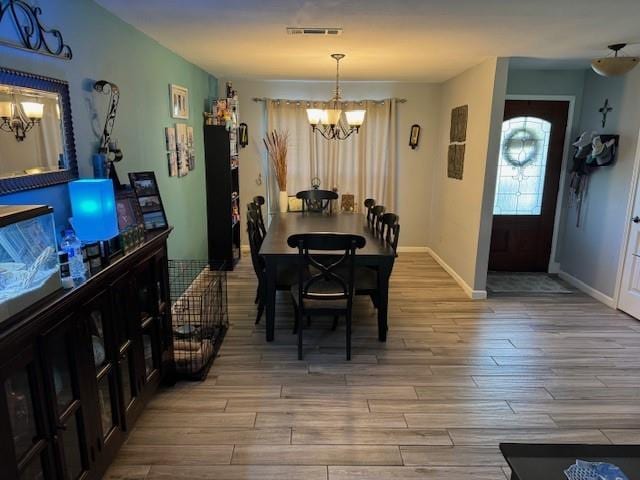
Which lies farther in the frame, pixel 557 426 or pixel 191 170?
pixel 191 170

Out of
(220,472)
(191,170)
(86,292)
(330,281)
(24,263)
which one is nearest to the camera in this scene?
(24,263)

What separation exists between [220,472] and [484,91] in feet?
13.0

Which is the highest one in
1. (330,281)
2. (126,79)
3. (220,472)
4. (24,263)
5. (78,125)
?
(126,79)

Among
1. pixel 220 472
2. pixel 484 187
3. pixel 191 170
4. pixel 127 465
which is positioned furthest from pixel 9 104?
pixel 484 187

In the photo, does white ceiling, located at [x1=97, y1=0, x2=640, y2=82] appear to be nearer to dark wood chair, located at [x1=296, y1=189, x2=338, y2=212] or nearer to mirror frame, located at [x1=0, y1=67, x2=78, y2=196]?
mirror frame, located at [x1=0, y1=67, x2=78, y2=196]

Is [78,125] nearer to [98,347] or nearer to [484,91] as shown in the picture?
[98,347]

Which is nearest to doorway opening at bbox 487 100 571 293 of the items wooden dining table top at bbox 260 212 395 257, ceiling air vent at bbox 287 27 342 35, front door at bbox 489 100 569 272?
front door at bbox 489 100 569 272

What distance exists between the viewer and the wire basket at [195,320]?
2.82m

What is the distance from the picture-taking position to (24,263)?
1.45 metres

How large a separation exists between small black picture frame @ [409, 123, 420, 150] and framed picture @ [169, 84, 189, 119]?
3.06 meters

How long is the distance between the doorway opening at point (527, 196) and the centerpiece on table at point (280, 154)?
271 centimetres

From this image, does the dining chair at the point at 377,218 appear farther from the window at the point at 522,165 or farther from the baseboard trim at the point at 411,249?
the baseboard trim at the point at 411,249

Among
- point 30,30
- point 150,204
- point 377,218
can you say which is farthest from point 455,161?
point 30,30

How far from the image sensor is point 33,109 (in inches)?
74.4
